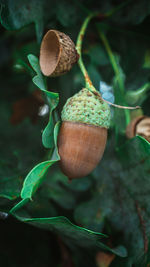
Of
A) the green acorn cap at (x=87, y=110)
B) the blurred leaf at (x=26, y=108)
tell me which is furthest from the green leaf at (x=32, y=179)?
the blurred leaf at (x=26, y=108)

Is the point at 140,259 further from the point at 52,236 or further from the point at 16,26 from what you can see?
the point at 16,26

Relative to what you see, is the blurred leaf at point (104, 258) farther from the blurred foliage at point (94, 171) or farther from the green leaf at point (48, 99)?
the green leaf at point (48, 99)

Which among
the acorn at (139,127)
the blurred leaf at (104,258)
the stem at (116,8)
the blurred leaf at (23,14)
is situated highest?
the stem at (116,8)

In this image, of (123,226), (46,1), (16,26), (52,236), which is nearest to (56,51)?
(16,26)

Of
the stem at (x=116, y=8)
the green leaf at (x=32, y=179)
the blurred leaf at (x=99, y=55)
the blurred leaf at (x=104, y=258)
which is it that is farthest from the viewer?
the blurred leaf at (x=99, y=55)

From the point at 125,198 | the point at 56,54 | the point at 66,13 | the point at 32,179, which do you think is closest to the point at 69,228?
the point at 32,179

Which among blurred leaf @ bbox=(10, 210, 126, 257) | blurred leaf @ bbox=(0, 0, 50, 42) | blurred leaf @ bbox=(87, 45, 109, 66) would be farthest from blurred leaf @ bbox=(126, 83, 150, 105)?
blurred leaf @ bbox=(10, 210, 126, 257)

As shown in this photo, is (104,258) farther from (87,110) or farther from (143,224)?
(87,110)

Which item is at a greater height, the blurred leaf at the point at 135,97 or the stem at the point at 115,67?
the stem at the point at 115,67
